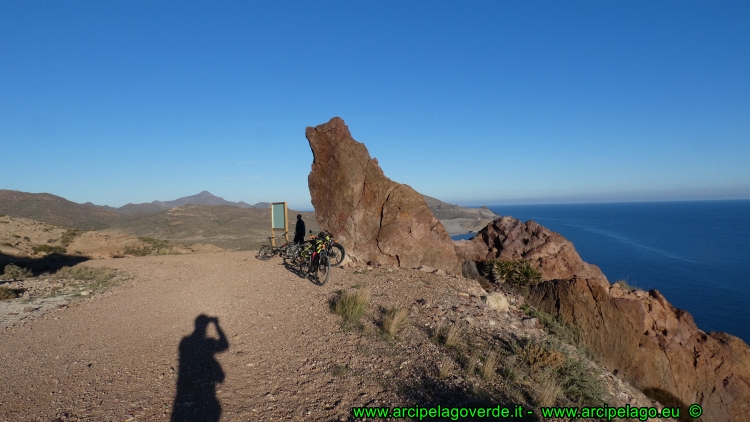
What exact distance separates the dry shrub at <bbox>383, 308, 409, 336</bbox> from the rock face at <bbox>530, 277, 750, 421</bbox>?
194 inches

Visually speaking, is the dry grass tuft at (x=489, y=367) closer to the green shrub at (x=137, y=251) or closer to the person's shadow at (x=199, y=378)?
the person's shadow at (x=199, y=378)

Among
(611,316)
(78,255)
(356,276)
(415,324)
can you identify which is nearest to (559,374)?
(415,324)

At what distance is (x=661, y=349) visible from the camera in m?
8.39

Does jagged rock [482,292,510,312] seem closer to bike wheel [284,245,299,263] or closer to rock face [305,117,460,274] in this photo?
rock face [305,117,460,274]

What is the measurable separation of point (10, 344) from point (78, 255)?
20.9 meters

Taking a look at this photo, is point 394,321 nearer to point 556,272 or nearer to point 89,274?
point 556,272

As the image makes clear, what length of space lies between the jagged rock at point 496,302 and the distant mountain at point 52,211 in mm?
67639

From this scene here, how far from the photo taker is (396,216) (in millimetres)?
13617

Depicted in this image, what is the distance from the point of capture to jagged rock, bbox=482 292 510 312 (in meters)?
9.26

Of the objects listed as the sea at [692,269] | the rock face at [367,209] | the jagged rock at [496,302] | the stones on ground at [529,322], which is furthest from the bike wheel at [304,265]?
the sea at [692,269]

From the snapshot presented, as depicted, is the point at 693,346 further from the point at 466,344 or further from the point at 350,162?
the point at 350,162

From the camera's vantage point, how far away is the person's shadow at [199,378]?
4.37 metres

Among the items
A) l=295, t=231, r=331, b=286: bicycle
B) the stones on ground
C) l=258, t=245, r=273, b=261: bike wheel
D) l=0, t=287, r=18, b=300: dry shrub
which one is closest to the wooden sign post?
l=258, t=245, r=273, b=261: bike wheel

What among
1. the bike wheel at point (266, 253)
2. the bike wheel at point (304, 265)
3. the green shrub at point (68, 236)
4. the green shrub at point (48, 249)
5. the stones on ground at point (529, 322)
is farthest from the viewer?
the green shrub at point (68, 236)
